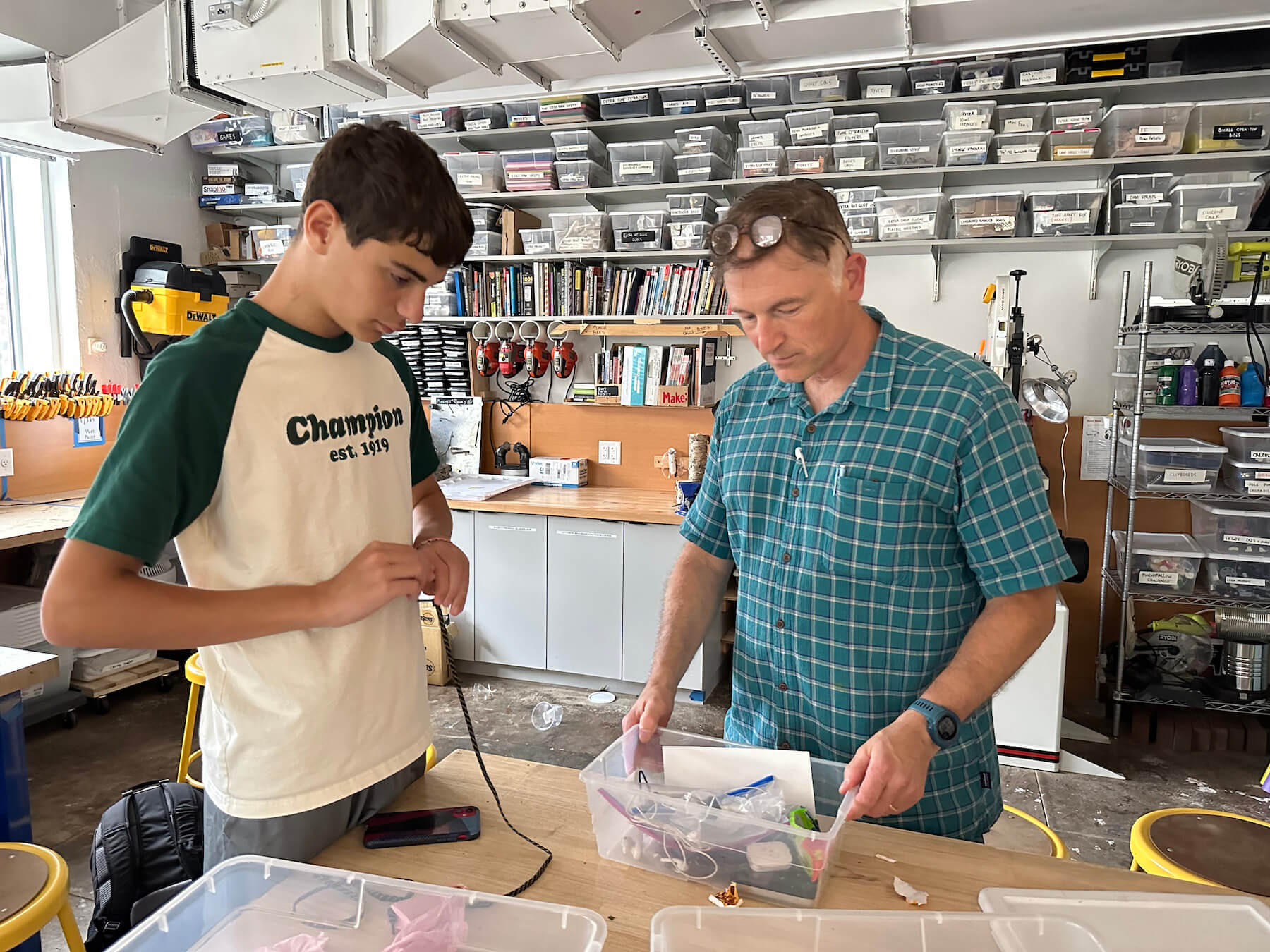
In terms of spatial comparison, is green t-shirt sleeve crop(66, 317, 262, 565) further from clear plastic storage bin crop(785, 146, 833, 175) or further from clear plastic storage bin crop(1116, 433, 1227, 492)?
clear plastic storage bin crop(1116, 433, 1227, 492)

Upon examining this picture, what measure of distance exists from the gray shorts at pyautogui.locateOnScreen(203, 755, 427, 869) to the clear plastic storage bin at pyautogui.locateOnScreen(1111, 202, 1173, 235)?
3.75m

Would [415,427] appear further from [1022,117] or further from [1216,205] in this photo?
[1216,205]

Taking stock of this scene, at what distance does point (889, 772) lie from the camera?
982 millimetres

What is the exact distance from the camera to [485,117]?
14.1 feet

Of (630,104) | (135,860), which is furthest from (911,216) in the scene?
(135,860)

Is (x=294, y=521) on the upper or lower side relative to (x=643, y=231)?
lower

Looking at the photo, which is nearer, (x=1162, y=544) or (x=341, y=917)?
(x=341, y=917)

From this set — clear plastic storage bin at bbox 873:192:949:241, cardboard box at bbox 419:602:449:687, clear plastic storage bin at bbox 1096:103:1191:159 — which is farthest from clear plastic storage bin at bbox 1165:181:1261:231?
cardboard box at bbox 419:602:449:687

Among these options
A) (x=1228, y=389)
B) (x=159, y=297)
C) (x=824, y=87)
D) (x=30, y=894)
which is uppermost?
(x=824, y=87)

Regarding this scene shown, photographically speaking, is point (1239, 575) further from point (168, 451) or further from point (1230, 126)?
point (168, 451)

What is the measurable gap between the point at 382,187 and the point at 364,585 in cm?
46

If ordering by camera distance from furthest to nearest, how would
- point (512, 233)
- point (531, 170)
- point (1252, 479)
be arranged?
point (512, 233)
point (531, 170)
point (1252, 479)

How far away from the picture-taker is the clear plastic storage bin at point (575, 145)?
4.14 meters

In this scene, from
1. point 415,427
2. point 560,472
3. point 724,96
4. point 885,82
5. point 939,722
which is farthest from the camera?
point 560,472
